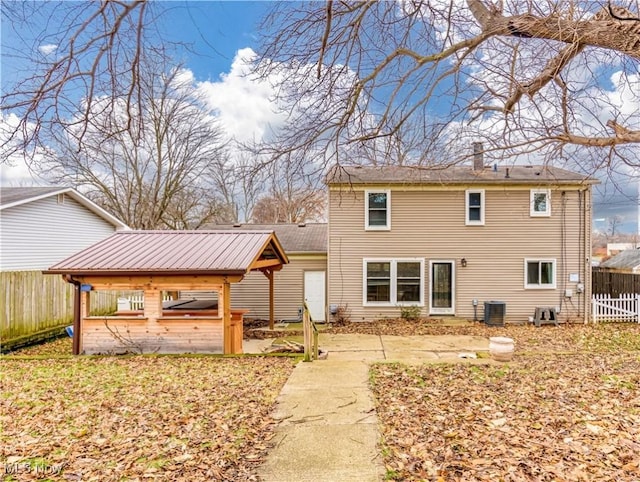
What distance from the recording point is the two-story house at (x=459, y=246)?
13.0 metres

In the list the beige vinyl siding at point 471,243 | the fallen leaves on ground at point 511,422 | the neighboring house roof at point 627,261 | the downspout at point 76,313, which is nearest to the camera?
the fallen leaves on ground at point 511,422

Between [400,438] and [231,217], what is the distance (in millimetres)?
23290

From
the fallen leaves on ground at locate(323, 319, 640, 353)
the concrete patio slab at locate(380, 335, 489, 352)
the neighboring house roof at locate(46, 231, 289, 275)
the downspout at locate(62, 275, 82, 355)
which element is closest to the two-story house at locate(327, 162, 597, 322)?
the fallen leaves on ground at locate(323, 319, 640, 353)

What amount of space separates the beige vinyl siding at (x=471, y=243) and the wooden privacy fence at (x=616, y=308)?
53 cm

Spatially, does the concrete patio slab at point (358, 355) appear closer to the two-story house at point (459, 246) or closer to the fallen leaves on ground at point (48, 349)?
the two-story house at point (459, 246)

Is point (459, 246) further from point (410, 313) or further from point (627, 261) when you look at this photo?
point (627, 261)

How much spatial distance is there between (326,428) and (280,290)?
9.96m

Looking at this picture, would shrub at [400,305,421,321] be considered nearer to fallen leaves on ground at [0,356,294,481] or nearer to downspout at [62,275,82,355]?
fallen leaves on ground at [0,356,294,481]

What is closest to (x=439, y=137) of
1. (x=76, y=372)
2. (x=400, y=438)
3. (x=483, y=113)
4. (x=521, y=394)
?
(x=483, y=113)

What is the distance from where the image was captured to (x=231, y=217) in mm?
25688

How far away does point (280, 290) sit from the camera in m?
13.9

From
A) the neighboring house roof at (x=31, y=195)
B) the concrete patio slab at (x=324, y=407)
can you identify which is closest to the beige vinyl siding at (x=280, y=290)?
the neighboring house roof at (x=31, y=195)

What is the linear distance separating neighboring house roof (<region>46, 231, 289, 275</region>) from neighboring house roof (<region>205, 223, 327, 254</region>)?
11.6 ft

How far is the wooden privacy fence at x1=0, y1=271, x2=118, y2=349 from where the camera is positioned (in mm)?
9555
